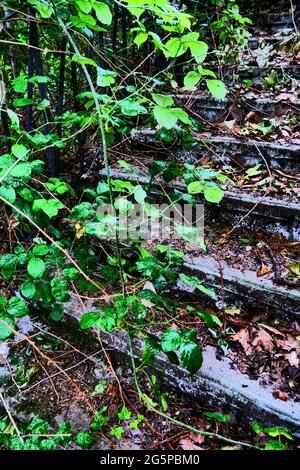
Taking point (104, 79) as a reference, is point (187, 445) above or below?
below

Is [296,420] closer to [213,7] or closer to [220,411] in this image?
[220,411]

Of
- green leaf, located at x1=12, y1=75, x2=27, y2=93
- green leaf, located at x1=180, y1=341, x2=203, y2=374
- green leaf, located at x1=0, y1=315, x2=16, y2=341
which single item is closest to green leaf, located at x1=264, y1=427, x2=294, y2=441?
green leaf, located at x1=180, y1=341, x2=203, y2=374

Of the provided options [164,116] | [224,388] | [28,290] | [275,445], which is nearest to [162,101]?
[164,116]

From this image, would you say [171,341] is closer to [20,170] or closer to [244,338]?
[244,338]

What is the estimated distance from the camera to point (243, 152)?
197cm

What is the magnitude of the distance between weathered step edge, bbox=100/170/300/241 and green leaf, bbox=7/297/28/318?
109cm

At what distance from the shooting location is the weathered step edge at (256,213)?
5.22ft

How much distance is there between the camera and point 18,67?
208 cm

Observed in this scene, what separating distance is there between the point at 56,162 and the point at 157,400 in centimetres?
137

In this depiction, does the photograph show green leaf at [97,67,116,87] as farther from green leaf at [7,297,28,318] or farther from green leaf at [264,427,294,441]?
green leaf at [264,427,294,441]

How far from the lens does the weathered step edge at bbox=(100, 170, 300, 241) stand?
5.22ft

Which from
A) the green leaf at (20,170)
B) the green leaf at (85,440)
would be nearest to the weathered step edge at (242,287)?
the green leaf at (85,440)

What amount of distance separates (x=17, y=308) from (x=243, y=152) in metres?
1.61
